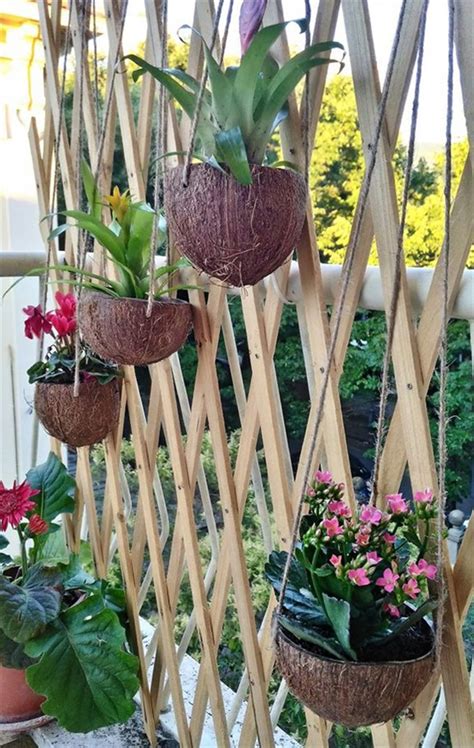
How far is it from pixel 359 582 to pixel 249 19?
0.56 m

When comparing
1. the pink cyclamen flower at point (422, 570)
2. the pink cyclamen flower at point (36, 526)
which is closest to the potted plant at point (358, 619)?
the pink cyclamen flower at point (422, 570)

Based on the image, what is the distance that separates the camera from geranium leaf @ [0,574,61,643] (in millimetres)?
1183

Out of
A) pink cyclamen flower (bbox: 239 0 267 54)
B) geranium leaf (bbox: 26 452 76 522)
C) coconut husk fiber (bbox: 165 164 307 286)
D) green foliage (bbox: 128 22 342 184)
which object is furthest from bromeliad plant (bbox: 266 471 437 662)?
geranium leaf (bbox: 26 452 76 522)

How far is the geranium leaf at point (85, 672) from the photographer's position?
1.17 metres

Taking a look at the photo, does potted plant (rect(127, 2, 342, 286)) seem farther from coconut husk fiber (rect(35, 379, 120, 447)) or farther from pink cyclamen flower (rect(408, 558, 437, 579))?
coconut husk fiber (rect(35, 379, 120, 447))

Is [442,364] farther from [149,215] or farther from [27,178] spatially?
[27,178]

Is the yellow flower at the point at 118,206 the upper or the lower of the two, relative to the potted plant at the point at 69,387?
upper

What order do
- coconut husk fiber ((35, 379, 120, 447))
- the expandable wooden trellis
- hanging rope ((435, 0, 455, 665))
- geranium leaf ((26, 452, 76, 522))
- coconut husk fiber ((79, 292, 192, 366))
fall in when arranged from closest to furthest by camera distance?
hanging rope ((435, 0, 455, 665))
the expandable wooden trellis
coconut husk fiber ((79, 292, 192, 366))
coconut husk fiber ((35, 379, 120, 447))
geranium leaf ((26, 452, 76, 522))

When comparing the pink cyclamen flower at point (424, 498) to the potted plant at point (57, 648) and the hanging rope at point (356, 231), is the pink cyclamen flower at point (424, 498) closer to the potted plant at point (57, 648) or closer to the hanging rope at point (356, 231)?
the hanging rope at point (356, 231)

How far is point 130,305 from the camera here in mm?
905

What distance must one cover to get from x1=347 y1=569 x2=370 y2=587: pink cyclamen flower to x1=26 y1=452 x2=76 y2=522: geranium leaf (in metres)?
0.93

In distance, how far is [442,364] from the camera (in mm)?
667

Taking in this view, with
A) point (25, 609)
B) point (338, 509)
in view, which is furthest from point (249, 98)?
point (25, 609)

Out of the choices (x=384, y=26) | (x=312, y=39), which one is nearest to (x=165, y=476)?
(x=384, y=26)
